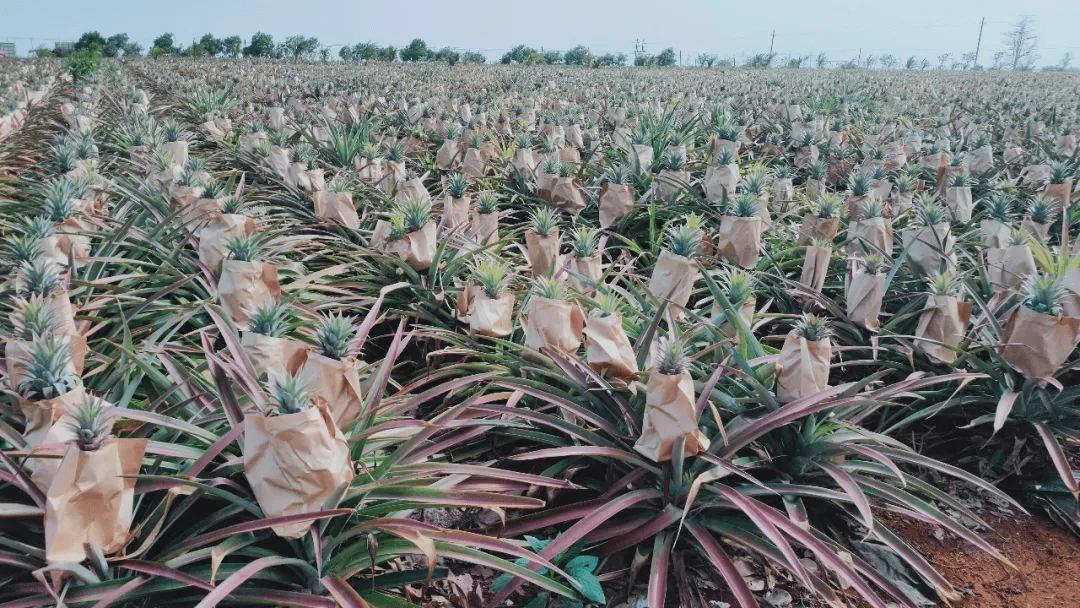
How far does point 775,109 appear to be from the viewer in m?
7.32

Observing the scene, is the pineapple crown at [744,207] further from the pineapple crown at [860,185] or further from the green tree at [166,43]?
the green tree at [166,43]

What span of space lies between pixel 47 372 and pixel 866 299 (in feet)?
7.50

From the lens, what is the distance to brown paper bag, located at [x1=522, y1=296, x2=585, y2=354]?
1922mm

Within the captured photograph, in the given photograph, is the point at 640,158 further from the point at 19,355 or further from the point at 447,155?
the point at 19,355

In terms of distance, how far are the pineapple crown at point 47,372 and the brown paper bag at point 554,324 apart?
1.06 meters

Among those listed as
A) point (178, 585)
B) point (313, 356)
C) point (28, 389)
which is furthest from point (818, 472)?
point (28, 389)

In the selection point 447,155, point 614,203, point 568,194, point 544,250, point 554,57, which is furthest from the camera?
point 554,57

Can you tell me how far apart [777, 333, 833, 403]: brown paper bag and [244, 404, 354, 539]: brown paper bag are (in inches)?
41.0

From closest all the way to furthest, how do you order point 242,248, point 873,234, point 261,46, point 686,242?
point 242,248, point 686,242, point 873,234, point 261,46

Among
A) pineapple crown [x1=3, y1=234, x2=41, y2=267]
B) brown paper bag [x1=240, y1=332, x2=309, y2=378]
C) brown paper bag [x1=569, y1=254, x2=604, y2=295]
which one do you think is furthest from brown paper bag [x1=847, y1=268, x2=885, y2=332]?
pineapple crown [x1=3, y1=234, x2=41, y2=267]

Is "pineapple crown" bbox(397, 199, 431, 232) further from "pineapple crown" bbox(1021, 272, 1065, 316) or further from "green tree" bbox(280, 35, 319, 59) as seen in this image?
"green tree" bbox(280, 35, 319, 59)

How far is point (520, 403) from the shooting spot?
211 cm

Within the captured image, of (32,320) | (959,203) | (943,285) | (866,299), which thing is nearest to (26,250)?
(32,320)

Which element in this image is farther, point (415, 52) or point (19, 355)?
point (415, 52)
